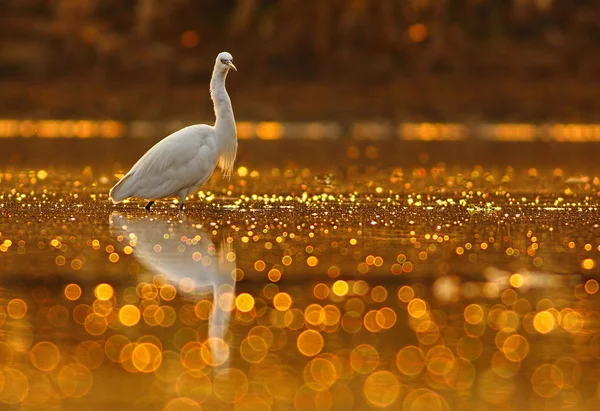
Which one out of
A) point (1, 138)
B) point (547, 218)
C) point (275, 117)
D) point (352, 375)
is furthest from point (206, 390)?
point (275, 117)

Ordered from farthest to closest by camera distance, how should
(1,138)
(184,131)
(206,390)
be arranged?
(1,138)
(184,131)
(206,390)

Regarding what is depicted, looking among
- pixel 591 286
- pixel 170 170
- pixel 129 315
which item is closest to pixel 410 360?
pixel 129 315

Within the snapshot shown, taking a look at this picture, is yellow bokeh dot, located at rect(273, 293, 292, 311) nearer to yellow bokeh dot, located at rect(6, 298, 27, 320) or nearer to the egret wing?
yellow bokeh dot, located at rect(6, 298, 27, 320)

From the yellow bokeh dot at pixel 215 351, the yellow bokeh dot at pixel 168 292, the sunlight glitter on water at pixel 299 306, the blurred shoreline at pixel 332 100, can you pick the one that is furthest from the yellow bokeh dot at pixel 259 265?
the blurred shoreline at pixel 332 100

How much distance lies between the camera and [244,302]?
8484mm

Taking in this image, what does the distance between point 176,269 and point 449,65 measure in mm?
25775

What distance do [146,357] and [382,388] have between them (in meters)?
1.22

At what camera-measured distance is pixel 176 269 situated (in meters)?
9.65

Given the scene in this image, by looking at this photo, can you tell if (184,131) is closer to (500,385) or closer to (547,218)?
(547,218)

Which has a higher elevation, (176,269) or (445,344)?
(445,344)

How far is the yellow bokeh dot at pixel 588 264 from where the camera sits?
33.0 feet

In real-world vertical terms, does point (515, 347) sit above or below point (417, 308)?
above

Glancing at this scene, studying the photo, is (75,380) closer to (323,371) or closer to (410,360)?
(323,371)

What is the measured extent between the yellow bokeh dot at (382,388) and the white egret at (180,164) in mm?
7274
